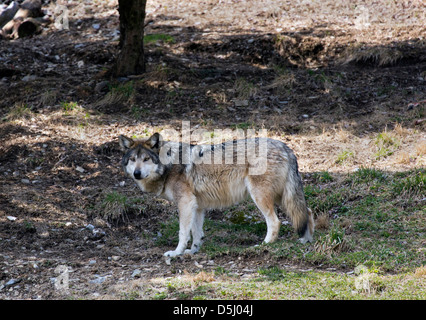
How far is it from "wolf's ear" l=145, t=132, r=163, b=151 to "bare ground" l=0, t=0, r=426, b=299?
147cm

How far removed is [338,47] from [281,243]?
26.6 ft

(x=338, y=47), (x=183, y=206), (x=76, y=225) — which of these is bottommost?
(x=76, y=225)

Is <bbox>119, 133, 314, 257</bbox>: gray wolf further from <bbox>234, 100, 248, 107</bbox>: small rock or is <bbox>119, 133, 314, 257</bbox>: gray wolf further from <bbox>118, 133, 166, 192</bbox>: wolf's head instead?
<bbox>234, 100, 248, 107</bbox>: small rock

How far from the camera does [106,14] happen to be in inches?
651

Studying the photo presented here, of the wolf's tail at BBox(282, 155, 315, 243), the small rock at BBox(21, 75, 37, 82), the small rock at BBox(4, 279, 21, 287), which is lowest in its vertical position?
the small rock at BBox(4, 279, 21, 287)

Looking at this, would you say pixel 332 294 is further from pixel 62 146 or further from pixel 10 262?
pixel 62 146

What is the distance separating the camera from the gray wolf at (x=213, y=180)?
22.1 feet

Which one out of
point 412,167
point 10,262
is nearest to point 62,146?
point 10,262

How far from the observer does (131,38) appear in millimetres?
11773

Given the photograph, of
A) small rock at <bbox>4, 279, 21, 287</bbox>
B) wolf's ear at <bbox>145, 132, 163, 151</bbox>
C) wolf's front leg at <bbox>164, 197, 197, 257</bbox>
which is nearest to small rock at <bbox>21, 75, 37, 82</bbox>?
wolf's ear at <bbox>145, 132, 163, 151</bbox>

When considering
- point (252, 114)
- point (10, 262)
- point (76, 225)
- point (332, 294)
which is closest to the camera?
point (332, 294)

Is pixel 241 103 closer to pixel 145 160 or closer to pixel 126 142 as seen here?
pixel 126 142

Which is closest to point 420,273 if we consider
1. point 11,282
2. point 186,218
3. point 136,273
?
point 186,218

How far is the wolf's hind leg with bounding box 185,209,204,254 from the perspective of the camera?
7019mm
